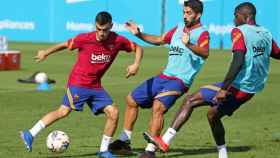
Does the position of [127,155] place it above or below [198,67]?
below

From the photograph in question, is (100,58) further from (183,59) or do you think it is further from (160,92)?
(183,59)

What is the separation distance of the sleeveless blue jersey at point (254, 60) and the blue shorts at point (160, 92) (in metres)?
0.89

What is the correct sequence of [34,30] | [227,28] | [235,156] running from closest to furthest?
[235,156]
[227,28]
[34,30]

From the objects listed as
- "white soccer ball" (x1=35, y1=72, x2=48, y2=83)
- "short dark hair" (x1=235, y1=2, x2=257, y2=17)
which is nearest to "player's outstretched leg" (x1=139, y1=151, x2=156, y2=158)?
"short dark hair" (x1=235, y1=2, x2=257, y2=17)

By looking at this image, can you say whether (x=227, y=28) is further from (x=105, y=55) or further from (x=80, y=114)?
(x=105, y=55)

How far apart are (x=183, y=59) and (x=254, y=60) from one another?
1.02 m

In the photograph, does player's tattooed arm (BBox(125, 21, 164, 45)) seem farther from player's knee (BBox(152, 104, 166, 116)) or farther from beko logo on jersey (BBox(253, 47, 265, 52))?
beko logo on jersey (BBox(253, 47, 265, 52))

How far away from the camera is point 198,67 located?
11.5 meters

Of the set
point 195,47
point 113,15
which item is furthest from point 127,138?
point 113,15

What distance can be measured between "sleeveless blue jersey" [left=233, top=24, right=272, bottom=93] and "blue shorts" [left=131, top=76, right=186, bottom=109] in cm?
89

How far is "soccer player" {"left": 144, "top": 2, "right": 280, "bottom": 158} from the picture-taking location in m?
10.6

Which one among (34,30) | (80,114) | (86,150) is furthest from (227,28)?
(86,150)

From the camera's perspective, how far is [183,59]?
37.3ft

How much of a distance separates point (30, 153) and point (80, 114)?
5.10 m
